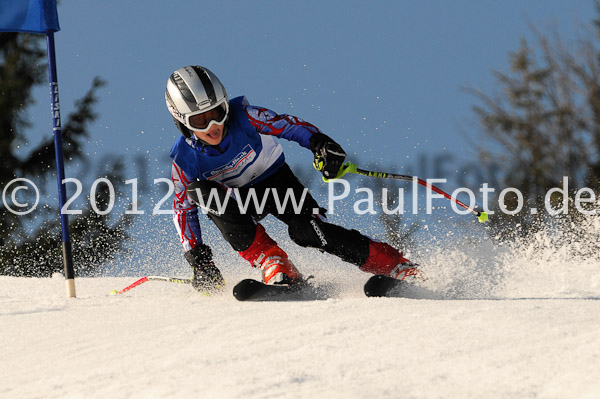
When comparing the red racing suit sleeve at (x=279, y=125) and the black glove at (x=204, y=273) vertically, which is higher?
the red racing suit sleeve at (x=279, y=125)

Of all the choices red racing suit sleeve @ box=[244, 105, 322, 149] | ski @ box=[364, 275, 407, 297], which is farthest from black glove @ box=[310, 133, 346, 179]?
ski @ box=[364, 275, 407, 297]

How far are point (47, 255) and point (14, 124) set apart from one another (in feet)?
11.3

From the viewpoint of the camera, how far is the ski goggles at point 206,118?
4.43m

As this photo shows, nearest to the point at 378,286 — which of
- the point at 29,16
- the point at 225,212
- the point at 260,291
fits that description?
the point at 260,291

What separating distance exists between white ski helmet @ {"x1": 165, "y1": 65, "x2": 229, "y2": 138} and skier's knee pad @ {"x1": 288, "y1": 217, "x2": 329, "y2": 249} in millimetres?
867

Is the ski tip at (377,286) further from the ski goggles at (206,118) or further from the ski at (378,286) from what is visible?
the ski goggles at (206,118)

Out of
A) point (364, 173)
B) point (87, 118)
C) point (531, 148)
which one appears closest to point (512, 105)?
point (531, 148)

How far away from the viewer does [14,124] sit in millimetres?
15570

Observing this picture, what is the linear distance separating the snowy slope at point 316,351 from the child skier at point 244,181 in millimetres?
688

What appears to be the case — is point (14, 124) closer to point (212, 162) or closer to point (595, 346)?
point (212, 162)

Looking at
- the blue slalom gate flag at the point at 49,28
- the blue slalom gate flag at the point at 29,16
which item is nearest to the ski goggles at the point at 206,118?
the blue slalom gate flag at the point at 49,28

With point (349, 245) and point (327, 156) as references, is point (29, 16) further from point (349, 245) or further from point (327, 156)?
point (349, 245)

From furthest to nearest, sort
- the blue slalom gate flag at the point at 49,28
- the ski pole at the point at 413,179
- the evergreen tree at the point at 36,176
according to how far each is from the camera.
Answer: the evergreen tree at the point at 36,176
the blue slalom gate flag at the point at 49,28
the ski pole at the point at 413,179

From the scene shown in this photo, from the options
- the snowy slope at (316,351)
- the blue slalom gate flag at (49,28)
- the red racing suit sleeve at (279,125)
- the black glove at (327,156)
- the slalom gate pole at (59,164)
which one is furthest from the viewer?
the blue slalom gate flag at (49,28)
